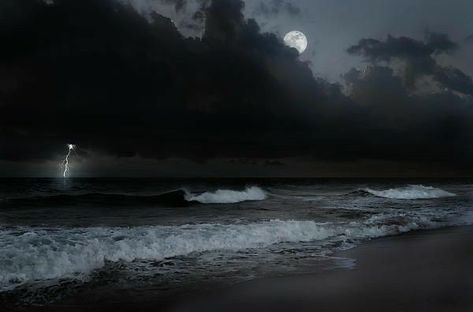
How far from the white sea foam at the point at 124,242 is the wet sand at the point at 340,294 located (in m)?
2.03

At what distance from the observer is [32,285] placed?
787 centimetres

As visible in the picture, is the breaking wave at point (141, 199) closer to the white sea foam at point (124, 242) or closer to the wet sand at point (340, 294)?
the white sea foam at point (124, 242)

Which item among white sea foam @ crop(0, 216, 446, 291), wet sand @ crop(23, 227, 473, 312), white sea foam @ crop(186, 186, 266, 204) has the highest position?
white sea foam @ crop(186, 186, 266, 204)

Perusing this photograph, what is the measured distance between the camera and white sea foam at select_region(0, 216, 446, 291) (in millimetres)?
8758

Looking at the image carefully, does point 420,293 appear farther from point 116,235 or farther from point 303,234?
point 116,235

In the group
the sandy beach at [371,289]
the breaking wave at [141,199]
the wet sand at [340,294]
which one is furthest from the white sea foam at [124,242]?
the breaking wave at [141,199]

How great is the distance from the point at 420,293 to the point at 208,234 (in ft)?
23.2

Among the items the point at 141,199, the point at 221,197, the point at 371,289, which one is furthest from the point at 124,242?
the point at 221,197

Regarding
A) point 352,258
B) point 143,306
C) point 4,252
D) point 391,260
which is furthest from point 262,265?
point 4,252

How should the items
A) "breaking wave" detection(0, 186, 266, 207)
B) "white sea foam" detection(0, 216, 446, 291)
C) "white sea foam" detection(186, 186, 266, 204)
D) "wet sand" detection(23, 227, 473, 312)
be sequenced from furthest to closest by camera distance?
"white sea foam" detection(186, 186, 266, 204)
"breaking wave" detection(0, 186, 266, 207)
"white sea foam" detection(0, 216, 446, 291)
"wet sand" detection(23, 227, 473, 312)

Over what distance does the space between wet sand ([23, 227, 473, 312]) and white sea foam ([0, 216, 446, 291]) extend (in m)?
2.03

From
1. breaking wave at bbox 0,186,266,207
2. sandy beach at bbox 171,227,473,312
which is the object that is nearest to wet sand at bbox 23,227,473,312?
sandy beach at bbox 171,227,473,312

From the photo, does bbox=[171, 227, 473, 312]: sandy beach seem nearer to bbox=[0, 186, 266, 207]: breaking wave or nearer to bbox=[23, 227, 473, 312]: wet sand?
bbox=[23, 227, 473, 312]: wet sand

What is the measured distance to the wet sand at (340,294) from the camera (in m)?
6.60
